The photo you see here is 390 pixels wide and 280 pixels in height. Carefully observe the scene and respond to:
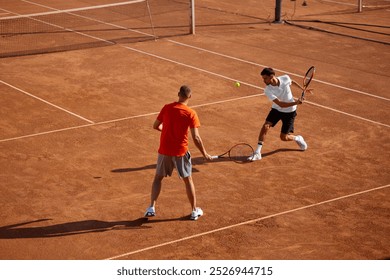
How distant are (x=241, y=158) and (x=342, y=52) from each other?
9.46 m

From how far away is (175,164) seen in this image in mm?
12312

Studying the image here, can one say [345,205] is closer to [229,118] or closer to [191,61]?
[229,118]

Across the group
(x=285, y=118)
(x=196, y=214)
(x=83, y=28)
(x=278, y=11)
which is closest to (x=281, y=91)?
(x=285, y=118)

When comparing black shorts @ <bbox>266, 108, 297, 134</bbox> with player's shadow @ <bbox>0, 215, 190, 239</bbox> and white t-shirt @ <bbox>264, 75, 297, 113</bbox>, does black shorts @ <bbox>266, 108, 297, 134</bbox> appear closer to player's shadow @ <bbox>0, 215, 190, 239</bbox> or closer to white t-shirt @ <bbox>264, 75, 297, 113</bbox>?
white t-shirt @ <bbox>264, 75, 297, 113</bbox>

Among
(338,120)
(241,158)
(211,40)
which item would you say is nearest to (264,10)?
(211,40)

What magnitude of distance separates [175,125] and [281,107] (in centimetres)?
360

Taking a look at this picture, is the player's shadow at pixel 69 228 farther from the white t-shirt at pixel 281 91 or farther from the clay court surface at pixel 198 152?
the white t-shirt at pixel 281 91

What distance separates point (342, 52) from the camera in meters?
23.7

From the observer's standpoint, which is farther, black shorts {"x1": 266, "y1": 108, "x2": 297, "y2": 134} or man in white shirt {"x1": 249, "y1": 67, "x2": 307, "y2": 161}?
black shorts {"x1": 266, "y1": 108, "x2": 297, "y2": 134}

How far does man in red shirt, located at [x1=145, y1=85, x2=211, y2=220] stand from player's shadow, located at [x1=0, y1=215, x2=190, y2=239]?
553 mm

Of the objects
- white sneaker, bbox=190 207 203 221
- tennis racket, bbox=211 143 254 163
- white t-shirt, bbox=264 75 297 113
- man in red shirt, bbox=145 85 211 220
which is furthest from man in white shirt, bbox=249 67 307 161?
man in red shirt, bbox=145 85 211 220

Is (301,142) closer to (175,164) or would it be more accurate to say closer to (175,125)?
(175,164)

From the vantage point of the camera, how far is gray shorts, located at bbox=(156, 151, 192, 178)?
12297 mm

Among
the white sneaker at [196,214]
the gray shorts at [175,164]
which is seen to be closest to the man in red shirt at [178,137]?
the gray shorts at [175,164]
